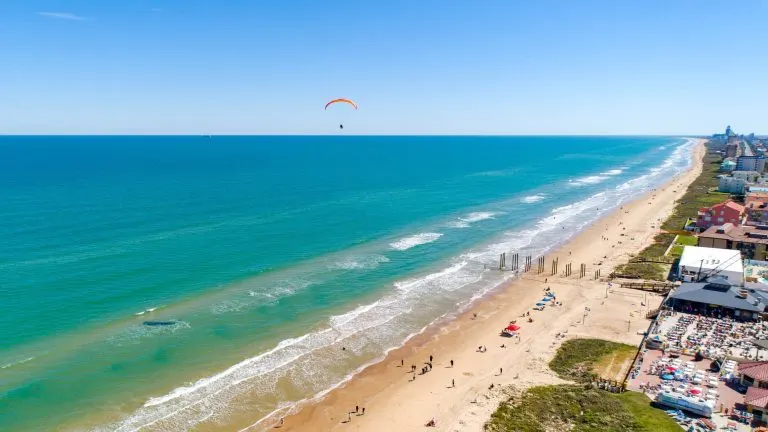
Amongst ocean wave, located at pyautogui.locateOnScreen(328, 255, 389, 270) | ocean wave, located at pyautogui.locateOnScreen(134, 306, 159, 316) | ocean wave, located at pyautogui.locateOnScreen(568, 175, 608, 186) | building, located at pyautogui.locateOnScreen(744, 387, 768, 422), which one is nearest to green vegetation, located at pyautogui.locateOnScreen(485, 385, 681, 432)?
building, located at pyautogui.locateOnScreen(744, 387, 768, 422)

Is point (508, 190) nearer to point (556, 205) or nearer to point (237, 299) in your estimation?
point (556, 205)

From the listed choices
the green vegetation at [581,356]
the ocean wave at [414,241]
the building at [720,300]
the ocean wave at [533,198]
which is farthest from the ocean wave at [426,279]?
the ocean wave at [533,198]

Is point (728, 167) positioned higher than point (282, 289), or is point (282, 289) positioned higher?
point (728, 167)

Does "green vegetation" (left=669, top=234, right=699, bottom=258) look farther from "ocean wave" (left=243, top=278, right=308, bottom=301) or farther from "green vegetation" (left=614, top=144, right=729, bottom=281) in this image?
"ocean wave" (left=243, top=278, right=308, bottom=301)

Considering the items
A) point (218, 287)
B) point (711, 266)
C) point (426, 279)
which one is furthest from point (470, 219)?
point (218, 287)

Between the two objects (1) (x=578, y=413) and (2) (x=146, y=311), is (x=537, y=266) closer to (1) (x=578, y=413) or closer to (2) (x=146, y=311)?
(1) (x=578, y=413)

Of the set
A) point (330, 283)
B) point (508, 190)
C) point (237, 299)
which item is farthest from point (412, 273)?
point (508, 190)

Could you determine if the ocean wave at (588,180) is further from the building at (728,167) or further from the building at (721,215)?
the building at (721,215)
